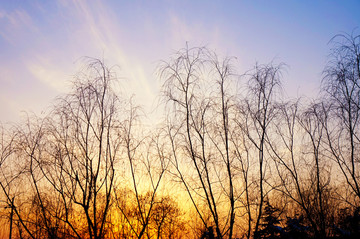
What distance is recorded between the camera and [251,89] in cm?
936

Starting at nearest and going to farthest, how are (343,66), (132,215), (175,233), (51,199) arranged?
(343,66) → (51,199) → (132,215) → (175,233)

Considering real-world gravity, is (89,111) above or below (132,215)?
above

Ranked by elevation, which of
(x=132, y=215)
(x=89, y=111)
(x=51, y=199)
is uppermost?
(x=89, y=111)

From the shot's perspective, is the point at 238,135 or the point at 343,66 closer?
the point at 343,66

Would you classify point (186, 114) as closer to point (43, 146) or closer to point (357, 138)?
point (43, 146)

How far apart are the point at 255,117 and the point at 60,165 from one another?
704 centimetres

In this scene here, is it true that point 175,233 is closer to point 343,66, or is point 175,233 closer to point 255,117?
point 255,117

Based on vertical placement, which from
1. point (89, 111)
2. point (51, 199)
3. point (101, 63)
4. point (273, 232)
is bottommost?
point (273, 232)

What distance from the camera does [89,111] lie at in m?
8.50

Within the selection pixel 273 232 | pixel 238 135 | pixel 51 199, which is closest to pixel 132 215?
pixel 51 199

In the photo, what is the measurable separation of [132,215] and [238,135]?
12.6 meters

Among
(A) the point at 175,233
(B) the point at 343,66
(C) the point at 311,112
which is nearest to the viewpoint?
(B) the point at 343,66

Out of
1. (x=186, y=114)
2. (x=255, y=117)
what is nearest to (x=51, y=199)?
(x=186, y=114)

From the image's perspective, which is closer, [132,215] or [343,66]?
[343,66]
